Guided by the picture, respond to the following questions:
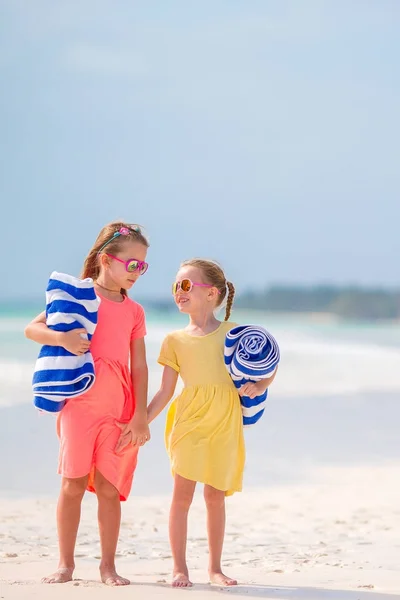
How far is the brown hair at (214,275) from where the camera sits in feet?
14.8

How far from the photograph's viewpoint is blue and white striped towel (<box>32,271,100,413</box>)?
411 cm

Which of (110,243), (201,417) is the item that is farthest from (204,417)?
(110,243)

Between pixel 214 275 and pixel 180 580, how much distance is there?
1.35 metres

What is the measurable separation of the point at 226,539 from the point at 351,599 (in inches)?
66.9

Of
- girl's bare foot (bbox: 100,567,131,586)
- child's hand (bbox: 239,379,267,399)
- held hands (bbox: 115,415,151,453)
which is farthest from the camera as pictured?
child's hand (bbox: 239,379,267,399)

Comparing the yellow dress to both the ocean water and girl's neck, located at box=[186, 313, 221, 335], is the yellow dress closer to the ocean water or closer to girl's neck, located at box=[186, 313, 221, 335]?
girl's neck, located at box=[186, 313, 221, 335]

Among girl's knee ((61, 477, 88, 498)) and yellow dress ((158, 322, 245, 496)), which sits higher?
yellow dress ((158, 322, 245, 496))

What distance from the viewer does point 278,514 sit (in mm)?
6395

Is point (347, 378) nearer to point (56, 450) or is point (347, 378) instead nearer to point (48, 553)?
point (56, 450)

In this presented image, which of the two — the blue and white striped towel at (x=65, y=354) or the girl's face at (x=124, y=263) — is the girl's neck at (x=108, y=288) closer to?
the girl's face at (x=124, y=263)

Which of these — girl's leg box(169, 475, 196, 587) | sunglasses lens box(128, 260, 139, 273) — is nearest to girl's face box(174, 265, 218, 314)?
sunglasses lens box(128, 260, 139, 273)

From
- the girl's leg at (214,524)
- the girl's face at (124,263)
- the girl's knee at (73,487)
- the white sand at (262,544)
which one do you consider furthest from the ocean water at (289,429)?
the girl's face at (124,263)

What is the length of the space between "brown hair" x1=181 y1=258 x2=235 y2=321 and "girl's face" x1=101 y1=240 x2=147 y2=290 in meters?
0.25

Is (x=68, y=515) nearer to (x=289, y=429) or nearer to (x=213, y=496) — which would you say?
(x=213, y=496)
